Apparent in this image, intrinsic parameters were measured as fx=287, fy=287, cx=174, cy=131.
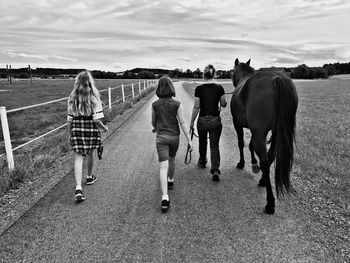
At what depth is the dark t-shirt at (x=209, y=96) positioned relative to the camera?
15.2 feet

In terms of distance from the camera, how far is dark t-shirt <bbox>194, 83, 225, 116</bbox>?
463 cm

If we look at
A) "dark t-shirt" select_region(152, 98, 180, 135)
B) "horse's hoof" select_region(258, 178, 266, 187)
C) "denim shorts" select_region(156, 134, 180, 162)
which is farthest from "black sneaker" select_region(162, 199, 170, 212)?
"horse's hoof" select_region(258, 178, 266, 187)

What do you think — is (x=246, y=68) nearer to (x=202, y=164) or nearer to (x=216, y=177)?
(x=202, y=164)

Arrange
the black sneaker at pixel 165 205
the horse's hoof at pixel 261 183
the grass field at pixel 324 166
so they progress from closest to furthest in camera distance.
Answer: the black sneaker at pixel 165 205, the grass field at pixel 324 166, the horse's hoof at pixel 261 183

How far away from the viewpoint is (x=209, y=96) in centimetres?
464

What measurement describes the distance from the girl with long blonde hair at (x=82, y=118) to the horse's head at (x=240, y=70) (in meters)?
2.66

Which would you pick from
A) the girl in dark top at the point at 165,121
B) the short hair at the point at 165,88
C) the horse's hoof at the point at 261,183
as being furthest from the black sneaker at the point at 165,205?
the horse's hoof at the point at 261,183

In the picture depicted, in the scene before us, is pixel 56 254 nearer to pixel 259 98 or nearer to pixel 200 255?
pixel 200 255

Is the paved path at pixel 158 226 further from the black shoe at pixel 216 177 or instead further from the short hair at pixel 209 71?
the short hair at pixel 209 71

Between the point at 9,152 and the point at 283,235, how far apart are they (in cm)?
464

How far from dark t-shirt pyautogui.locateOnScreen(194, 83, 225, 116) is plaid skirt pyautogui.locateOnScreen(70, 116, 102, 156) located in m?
1.72

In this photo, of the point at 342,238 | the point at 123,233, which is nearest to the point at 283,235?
the point at 342,238

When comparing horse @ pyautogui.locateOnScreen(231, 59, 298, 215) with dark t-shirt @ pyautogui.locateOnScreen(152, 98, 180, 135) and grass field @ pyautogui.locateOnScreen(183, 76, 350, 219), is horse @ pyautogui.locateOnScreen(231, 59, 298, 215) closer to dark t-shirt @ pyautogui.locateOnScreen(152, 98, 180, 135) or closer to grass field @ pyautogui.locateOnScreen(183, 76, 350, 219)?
grass field @ pyautogui.locateOnScreen(183, 76, 350, 219)

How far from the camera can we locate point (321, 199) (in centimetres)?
402
